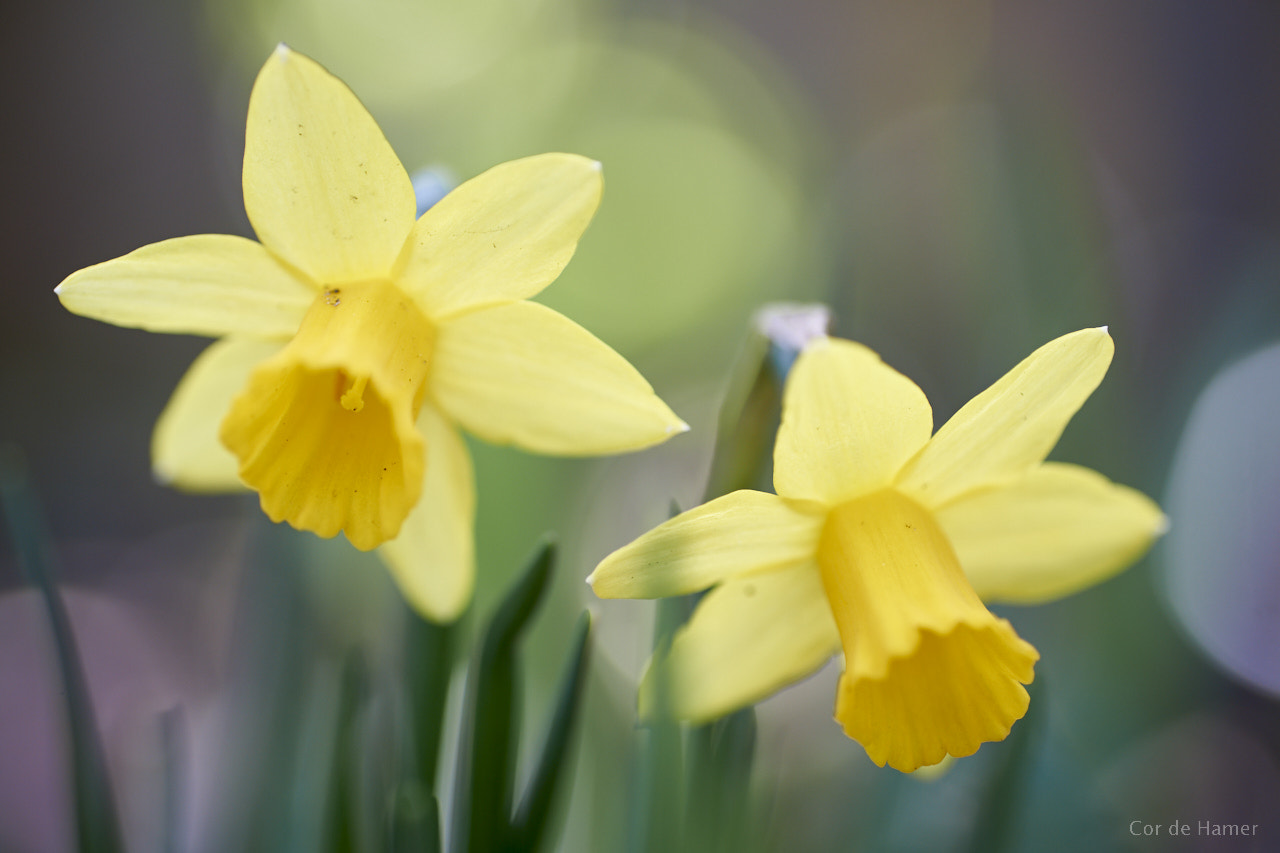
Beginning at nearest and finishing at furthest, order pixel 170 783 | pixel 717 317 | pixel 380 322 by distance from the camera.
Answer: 1. pixel 380 322
2. pixel 170 783
3. pixel 717 317

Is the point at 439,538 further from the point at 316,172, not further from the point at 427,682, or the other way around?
the point at 316,172

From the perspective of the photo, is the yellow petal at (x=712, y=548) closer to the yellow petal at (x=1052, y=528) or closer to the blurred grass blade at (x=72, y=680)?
the yellow petal at (x=1052, y=528)

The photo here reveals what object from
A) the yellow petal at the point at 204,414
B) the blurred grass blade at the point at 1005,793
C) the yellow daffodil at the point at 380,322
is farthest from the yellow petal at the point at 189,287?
the blurred grass blade at the point at 1005,793

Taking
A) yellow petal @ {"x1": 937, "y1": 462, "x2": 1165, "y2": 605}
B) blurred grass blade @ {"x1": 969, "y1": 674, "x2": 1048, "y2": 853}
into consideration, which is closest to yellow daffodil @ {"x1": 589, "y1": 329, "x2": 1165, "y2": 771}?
yellow petal @ {"x1": 937, "y1": 462, "x2": 1165, "y2": 605}

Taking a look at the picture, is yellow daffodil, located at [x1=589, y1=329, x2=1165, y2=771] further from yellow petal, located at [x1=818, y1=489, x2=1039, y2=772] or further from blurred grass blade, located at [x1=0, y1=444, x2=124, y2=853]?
blurred grass blade, located at [x1=0, y1=444, x2=124, y2=853]

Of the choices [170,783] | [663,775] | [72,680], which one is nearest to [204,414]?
[72,680]
